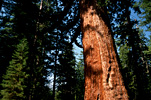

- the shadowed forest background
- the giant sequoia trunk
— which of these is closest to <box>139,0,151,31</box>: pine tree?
the shadowed forest background

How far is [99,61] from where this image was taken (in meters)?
1.39

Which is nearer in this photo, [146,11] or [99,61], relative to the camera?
[99,61]

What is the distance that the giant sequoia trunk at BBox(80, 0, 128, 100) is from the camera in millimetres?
1200

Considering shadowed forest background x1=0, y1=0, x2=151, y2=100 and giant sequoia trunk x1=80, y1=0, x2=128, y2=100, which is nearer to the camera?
giant sequoia trunk x1=80, y1=0, x2=128, y2=100

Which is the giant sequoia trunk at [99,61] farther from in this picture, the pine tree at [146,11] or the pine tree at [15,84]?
the pine tree at [146,11]

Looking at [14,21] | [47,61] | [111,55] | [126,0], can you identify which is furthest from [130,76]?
[14,21]

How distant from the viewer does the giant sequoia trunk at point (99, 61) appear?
1.20 m

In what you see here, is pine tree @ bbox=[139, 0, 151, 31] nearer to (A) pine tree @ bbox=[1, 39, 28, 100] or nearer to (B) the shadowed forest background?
(B) the shadowed forest background

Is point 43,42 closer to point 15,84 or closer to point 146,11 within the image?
point 15,84

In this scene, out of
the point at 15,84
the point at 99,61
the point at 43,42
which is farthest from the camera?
the point at 43,42

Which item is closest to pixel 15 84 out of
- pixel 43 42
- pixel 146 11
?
pixel 43 42

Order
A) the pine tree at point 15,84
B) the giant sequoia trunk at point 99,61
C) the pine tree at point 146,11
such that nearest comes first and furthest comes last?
the giant sequoia trunk at point 99,61 → the pine tree at point 15,84 → the pine tree at point 146,11

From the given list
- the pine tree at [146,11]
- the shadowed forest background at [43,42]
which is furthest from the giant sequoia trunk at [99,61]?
the pine tree at [146,11]

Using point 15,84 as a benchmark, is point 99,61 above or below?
above
